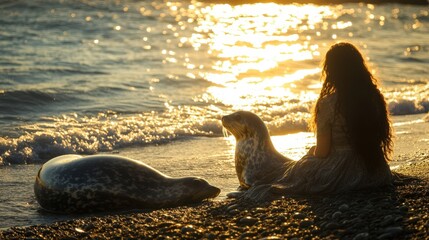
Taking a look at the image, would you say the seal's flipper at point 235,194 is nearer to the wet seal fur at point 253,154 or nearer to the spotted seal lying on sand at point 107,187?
the spotted seal lying on sand at point 107,187

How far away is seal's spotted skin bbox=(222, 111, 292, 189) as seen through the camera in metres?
10.2

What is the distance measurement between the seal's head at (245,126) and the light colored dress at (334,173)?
124 centimetres

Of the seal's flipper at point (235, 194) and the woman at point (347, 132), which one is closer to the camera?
the woman at point (347, 132)

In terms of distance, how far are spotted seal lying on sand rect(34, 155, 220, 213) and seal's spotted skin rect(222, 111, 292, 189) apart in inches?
22.7

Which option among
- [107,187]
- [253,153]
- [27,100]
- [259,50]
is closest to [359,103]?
[253,153]

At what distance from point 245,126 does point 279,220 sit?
8.38ft

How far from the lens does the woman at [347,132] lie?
8.98m

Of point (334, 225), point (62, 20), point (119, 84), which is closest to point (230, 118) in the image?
point (334, 225)

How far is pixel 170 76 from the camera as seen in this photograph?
21.4m

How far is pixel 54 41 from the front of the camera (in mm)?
25797

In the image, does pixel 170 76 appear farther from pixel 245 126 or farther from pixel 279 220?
pixel 279 220

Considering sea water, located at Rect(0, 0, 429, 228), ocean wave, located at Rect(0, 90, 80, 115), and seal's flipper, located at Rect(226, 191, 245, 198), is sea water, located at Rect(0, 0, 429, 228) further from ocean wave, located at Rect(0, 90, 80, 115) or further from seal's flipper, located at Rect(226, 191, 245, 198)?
seal's flipper, located at Rect(226, 191, 245, 198)

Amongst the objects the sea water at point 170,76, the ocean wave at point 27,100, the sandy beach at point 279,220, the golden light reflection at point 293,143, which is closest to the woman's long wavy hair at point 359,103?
the sandy beach at point 279,220

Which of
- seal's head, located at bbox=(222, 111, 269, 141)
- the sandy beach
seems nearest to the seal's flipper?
the sandy beach
